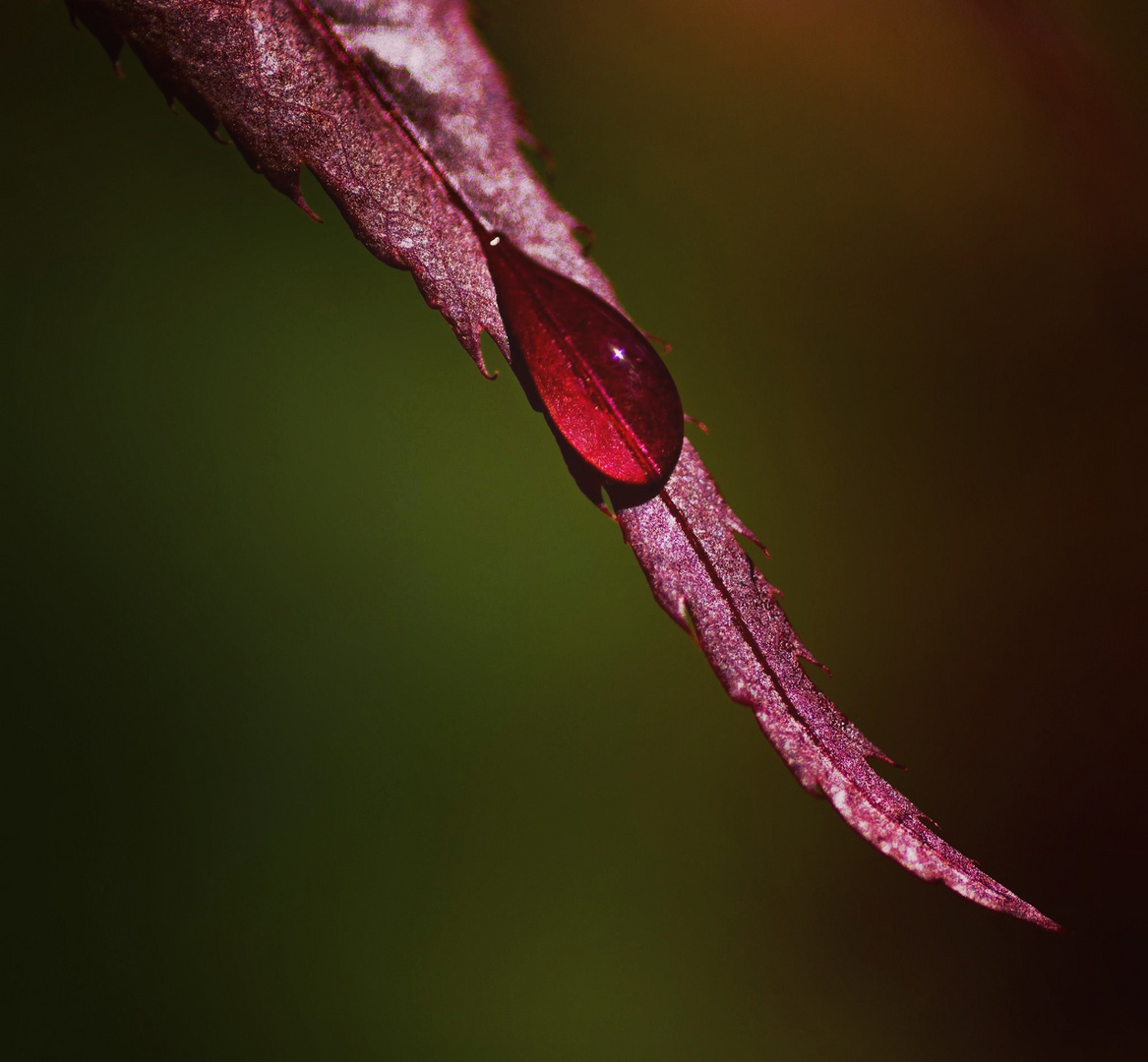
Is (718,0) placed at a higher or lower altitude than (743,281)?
higher

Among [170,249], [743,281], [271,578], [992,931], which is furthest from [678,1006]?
[170,249]

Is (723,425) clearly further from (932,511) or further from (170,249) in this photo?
(170,249)

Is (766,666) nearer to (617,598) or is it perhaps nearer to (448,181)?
(448,181)

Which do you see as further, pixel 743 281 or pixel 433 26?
pixel 743 281

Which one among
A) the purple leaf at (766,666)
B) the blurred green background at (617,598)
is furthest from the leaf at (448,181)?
the blurred green background at (617,598)

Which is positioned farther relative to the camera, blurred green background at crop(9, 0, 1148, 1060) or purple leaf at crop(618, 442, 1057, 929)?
blurred green background at crop(9, 0, 1148, 1060)

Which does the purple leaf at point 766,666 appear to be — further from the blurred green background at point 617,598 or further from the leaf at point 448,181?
the blurred green background at point 617,598

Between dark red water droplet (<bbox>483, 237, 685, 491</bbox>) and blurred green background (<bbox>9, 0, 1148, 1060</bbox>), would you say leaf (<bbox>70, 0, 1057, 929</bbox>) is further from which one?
blurred green background (<bbox>9, 0, 1148, 1060</bbox>)

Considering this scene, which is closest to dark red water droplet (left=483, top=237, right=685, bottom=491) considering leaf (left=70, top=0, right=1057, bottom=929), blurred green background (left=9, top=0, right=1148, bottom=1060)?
leaf (left=70, top=0, right=1057, bottom=929)
